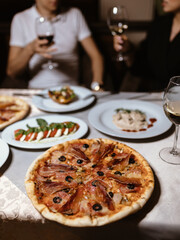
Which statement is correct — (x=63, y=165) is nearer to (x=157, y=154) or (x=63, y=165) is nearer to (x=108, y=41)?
(x=157, y=154)

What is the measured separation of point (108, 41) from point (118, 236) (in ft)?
11.1

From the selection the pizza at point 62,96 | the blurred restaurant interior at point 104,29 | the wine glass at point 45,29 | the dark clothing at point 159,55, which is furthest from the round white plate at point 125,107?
the blurred restaurant interior at point 104,29

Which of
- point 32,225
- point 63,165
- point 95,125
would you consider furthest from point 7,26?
point 32,225

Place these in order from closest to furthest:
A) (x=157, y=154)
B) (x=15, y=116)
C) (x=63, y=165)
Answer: (x=63, y=165)
(x=157, y=154)
(x=15, y=116)

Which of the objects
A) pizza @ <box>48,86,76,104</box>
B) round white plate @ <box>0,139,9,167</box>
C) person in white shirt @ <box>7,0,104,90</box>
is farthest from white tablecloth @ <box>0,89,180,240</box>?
person in white shirt @ <box>7,0,104,90</box>

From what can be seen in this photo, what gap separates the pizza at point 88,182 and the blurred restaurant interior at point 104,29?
80.3 inches

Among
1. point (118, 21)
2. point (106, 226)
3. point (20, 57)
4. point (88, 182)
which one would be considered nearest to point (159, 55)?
point (118, 21)

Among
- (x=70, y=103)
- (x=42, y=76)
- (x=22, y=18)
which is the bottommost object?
(x=42, y=76)

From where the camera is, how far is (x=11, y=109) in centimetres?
183

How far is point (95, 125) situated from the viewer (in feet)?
5.04

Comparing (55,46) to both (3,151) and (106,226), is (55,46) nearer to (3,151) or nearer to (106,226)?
(3,151)

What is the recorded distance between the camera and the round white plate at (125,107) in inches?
57.3

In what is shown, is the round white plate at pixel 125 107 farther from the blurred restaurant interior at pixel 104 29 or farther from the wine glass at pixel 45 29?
the blurred restaurant interior at pixel 104 29

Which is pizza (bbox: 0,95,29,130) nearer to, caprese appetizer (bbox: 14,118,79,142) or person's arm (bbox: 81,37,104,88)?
caprese appetizer (bbox: 14,118,79,142)
